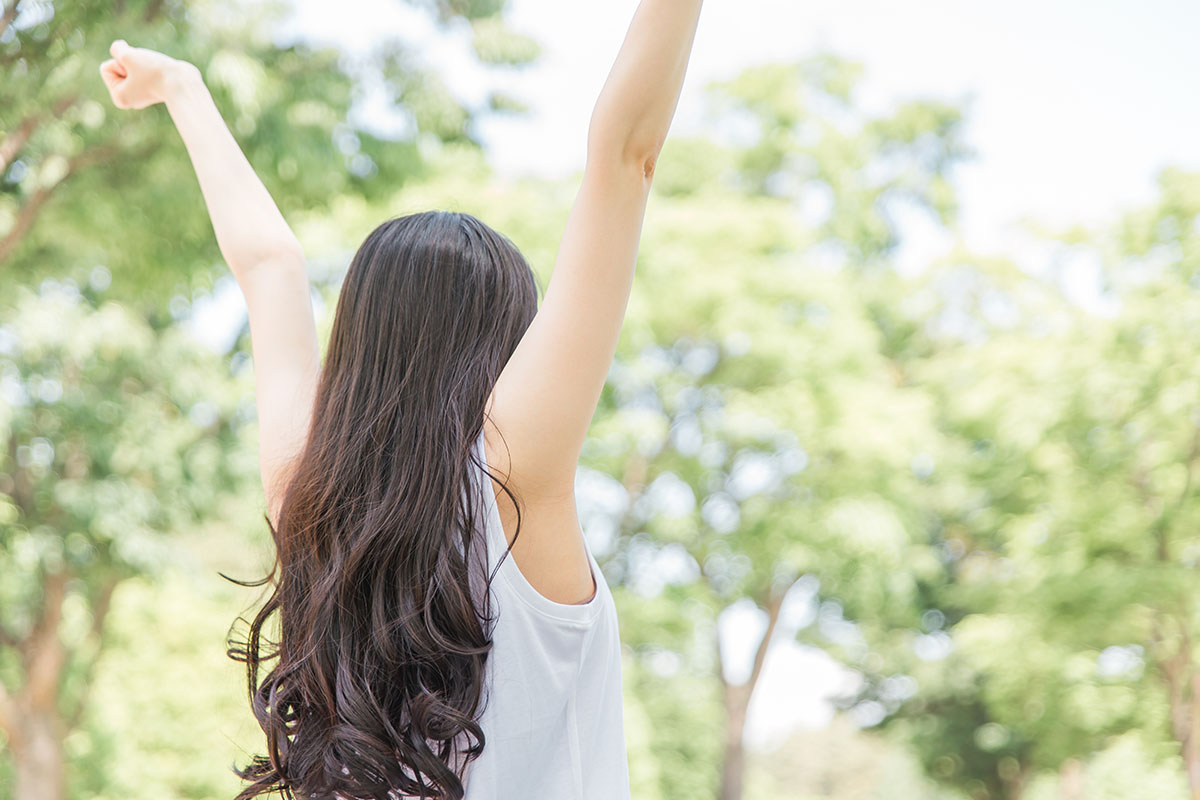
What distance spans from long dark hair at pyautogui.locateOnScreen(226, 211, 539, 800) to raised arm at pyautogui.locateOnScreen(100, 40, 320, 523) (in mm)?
84

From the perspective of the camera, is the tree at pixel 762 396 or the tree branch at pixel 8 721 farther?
the tree at pixel 762 396

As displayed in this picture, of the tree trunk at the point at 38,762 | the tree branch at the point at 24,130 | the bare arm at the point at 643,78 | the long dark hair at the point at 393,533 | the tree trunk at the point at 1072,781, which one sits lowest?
the tree trunk at the point at 1072,781

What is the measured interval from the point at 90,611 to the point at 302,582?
349 inches

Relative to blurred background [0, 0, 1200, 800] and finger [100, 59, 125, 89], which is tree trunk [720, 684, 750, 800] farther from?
finger [100, 59, 125, 89]

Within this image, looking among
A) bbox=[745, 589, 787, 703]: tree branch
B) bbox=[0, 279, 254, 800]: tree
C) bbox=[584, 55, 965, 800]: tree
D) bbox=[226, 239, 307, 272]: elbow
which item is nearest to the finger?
bbox=[226, 239, 307, 272]: elbow

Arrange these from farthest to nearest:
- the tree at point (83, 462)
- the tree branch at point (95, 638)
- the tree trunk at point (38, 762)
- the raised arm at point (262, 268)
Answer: the tree branch at point (95, 638) → the tree trunk at point (38, 762) → the tree at point (83, 462) → the raised arm at point (262, 268)

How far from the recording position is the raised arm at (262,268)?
3.87 feet

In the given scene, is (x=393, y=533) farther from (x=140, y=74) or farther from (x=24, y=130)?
(x=24, y=130)

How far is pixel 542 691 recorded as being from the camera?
3.09ft

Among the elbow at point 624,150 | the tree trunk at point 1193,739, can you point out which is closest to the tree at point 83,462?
the elbow at point 624,150

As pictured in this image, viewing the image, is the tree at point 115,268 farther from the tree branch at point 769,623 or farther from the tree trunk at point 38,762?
the tree branch at point 769,623

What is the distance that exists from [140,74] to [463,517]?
0.86 metres

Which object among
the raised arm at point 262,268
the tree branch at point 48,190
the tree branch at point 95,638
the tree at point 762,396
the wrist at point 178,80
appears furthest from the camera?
the tree at point 762,396

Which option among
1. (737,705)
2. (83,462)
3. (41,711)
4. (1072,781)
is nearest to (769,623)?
(737,705)
